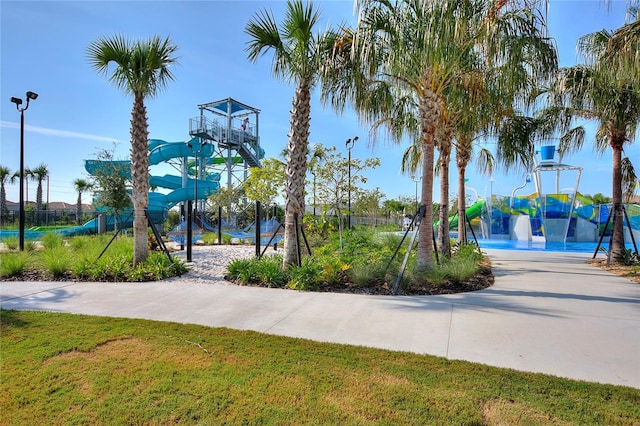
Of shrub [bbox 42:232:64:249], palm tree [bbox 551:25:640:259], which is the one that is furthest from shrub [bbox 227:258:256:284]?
palm tree [bbox 551:25:640:259]

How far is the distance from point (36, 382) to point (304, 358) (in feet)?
7.88

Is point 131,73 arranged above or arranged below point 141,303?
above

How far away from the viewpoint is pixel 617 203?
11102mm

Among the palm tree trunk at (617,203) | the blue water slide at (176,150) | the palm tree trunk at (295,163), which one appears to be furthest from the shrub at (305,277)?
the blue water slide at (176,150)

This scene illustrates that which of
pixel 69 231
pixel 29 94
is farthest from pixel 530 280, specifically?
pixel 69 231

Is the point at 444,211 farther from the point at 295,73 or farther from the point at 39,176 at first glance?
the point at 39,176

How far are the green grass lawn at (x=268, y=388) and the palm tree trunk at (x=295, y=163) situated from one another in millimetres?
4012

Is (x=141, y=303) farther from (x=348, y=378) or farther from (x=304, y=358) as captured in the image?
(x=348, y=378)

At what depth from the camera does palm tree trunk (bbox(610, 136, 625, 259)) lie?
428 inches

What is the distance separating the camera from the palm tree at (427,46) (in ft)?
21.0

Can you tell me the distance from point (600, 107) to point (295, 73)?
8936mm

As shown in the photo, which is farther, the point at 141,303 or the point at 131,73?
the point at 131,73

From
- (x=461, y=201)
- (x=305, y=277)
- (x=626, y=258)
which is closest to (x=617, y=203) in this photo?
(x=626, y=258)

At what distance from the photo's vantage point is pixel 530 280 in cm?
808
